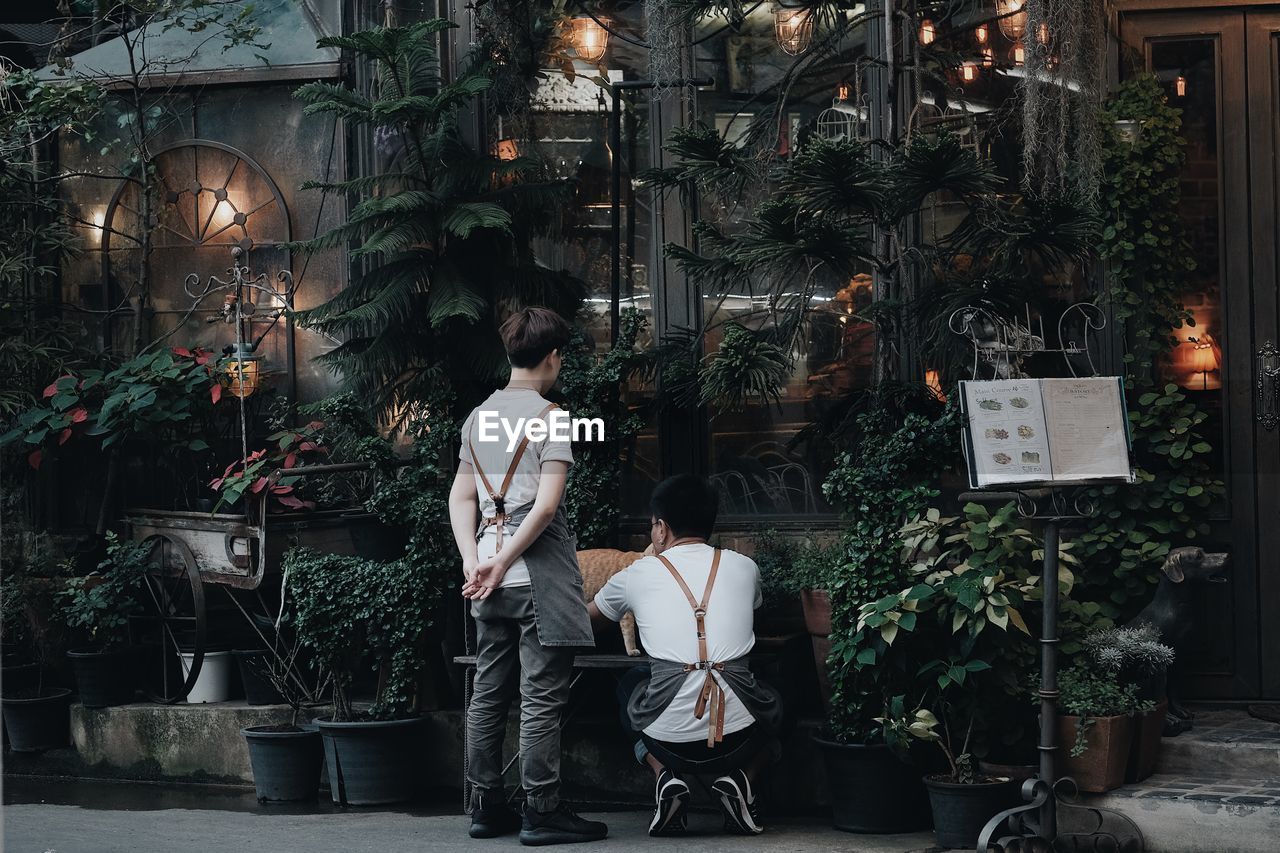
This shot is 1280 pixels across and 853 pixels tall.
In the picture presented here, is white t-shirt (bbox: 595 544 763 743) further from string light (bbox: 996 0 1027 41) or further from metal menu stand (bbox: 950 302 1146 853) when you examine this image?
string light (bbox: 996 0 1027 41)

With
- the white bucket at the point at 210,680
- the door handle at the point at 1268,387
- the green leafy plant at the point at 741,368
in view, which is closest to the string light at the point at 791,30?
the green leafy plant at the point at 741,368

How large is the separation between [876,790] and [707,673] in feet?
3.14

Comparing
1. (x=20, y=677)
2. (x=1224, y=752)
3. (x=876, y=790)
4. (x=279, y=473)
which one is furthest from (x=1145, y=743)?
(x=20, y=677)

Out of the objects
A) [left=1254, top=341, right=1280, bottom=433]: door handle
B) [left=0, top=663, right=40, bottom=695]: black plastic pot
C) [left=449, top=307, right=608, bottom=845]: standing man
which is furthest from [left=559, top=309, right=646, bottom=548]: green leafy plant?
[left=0, top=663, right=40, bottom=695]: black plastic pot

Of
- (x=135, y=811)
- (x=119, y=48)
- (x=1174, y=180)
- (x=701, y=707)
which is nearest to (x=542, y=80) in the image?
(x=119, y=48)

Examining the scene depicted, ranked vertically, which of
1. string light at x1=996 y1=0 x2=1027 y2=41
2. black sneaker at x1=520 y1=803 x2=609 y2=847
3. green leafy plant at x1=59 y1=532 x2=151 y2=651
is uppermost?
string light at x1=996 y1=0 x2=1027 y2=41

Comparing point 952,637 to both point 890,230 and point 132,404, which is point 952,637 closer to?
point 890,230

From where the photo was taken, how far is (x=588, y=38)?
7906 millimetres

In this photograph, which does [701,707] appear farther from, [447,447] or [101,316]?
[101,316]

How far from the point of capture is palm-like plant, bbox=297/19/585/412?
710cm

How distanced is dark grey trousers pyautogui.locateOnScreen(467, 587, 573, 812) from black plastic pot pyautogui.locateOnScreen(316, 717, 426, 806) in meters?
1.05

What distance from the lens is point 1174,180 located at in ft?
22.6

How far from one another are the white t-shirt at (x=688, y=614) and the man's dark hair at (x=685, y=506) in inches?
3.7

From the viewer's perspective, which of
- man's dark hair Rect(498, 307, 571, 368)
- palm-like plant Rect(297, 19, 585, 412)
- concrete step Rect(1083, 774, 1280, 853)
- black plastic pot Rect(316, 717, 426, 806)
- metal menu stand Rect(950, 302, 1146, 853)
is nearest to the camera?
metal menu stand Rect(950, 302, 1146, 853)
